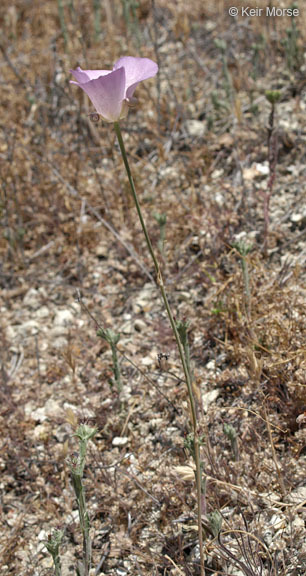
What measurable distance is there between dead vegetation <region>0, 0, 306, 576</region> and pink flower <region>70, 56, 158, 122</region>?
2.70ft

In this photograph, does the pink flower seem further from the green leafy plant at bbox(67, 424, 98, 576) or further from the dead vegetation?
the green leafy plant at bbox(67, 424, 98, 576)

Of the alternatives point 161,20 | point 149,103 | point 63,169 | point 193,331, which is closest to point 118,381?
point 193,331

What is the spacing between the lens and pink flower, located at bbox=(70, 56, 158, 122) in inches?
49.6

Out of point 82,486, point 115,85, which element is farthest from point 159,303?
point 115,85

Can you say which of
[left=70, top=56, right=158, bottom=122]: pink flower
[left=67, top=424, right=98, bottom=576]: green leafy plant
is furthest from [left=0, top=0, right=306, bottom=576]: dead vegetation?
[left=70, top=56, right=158, bottom=122]: pink flower

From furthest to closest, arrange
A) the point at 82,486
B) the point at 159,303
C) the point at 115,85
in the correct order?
the point at 159,303 → the point at 82,486 → the point at 115,85

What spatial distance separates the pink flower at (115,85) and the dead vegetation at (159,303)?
82 centimetres

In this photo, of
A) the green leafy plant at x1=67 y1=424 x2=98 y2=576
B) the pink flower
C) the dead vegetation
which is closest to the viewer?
the pink flower

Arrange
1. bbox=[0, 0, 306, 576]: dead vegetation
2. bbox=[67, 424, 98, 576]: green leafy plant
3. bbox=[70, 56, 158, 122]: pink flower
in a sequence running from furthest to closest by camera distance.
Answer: bbox=[0, 0, 306, 576]: dead vegetation, bbox=[67, 424, 98, 576]: green leafy plant, bbox=[70, 56, 158, 122]: pink flower

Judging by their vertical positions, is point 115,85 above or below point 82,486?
above

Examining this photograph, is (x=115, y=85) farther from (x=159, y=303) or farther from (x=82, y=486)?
(x=159, y=303)

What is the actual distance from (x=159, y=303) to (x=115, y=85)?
1747 millimetres

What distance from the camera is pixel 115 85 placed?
50.2 inches

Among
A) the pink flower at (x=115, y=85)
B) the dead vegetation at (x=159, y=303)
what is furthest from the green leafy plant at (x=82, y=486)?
the pink flower at (x=115, y=85)
